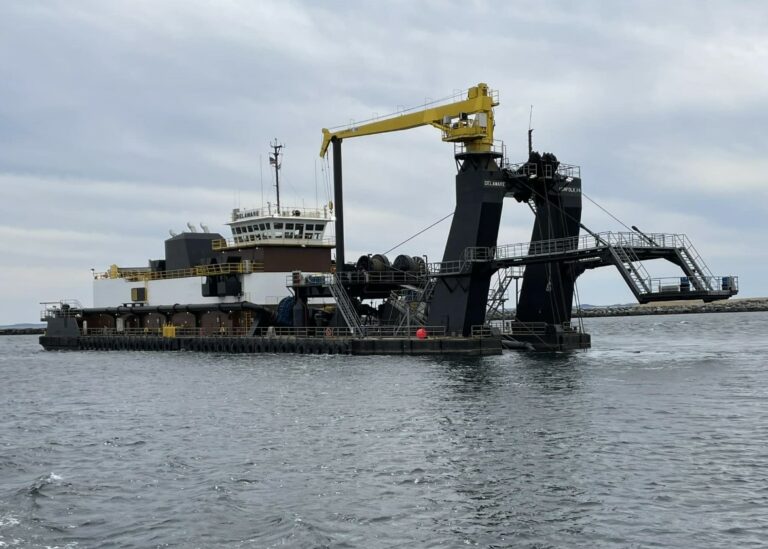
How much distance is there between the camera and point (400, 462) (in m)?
18.9

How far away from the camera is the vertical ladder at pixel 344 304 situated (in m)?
51.1

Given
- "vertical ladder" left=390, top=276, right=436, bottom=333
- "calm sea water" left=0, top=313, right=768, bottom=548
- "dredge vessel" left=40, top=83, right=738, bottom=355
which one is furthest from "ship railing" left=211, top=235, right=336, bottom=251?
"calm sea water" left=0, top=313, right=768, bottom=548

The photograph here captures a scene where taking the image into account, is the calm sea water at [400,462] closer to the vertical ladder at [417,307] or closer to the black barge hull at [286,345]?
the black barge hull at [286,345]

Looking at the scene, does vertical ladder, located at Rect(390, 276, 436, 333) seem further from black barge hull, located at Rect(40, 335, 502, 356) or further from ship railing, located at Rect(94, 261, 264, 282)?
ship railing, located at Rect(94, 261, 264, 282)

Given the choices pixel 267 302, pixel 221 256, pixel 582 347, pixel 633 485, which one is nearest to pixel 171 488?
pixel 633 485

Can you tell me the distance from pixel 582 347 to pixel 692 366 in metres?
10.1

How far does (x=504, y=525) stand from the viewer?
559 inches

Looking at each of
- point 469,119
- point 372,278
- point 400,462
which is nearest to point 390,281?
point 372,278

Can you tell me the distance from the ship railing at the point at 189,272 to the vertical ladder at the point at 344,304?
8.89 metres

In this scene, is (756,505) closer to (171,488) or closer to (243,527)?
(243,527)

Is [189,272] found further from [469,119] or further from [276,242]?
[469,119]

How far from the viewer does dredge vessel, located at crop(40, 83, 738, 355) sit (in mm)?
43719

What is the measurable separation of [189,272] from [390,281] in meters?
18.9

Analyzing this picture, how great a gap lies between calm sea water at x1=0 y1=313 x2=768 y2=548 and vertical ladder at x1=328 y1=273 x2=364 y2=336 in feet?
50.6
